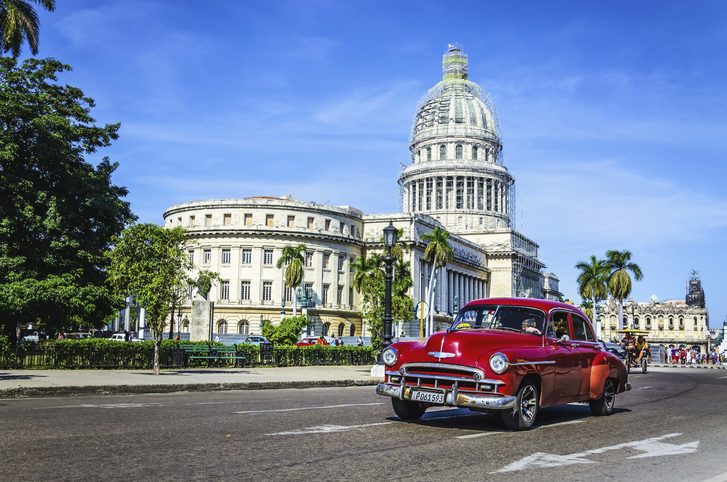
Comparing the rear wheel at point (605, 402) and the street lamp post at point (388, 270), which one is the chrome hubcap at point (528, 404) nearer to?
the rear wheel at point (605, 402)

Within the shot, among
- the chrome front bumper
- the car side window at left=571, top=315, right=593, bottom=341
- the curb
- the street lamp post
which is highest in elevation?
the street lamp post

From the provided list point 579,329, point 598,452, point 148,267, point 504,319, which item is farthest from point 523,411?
point 148,267

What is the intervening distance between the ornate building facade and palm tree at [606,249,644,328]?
85.6 meters

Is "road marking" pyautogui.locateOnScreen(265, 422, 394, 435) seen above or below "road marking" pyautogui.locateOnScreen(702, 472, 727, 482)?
above

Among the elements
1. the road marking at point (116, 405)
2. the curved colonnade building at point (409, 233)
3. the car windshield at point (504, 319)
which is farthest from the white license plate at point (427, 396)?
the curved colonnade building at point (409, 233)

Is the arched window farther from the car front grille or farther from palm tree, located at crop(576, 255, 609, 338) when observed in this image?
the car front grille

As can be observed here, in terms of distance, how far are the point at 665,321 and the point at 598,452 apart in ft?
569

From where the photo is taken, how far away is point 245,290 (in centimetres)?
8556

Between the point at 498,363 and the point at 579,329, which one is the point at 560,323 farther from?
the point at 498,363

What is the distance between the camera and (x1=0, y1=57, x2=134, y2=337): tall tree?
27.6m

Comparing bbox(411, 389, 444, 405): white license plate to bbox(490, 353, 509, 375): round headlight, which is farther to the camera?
bbox(411, 389, 444, 405): white license plate

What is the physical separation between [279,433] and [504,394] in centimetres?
282

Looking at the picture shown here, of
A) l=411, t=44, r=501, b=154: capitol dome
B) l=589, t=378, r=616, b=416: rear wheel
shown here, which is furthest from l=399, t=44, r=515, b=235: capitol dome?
l=589, t=378, r=616, b=416: rear wheel

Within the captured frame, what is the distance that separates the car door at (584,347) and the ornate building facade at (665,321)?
161 m
